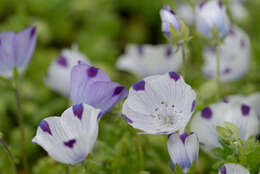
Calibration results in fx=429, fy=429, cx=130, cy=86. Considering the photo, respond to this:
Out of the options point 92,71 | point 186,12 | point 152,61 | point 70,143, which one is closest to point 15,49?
point 92,71

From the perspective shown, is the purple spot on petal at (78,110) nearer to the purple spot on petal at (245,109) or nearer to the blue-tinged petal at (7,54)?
the blue-tinged petal at (7,54)

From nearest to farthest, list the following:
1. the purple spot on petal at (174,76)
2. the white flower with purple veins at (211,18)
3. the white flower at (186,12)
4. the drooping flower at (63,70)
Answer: the purple spot on petal at (174,76)
the white flower with purple veins at (211,18)
the drooping flower at (63,70)
the white flower at (186,12)

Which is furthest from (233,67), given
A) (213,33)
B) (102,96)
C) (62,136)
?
(62,136)

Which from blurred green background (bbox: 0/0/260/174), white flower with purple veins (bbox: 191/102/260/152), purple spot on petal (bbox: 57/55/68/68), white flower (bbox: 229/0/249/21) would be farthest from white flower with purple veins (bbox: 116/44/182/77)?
white flower (bbox: 229/0/249/21)

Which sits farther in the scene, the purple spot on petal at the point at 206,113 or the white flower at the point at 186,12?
the white flower at the point at 186,12

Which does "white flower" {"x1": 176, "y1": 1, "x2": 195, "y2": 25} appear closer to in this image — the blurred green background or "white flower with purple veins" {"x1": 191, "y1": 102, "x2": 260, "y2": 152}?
the blurred green background

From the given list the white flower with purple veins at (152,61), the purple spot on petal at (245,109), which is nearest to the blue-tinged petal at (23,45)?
the white flower with purple veins at (152,61)
